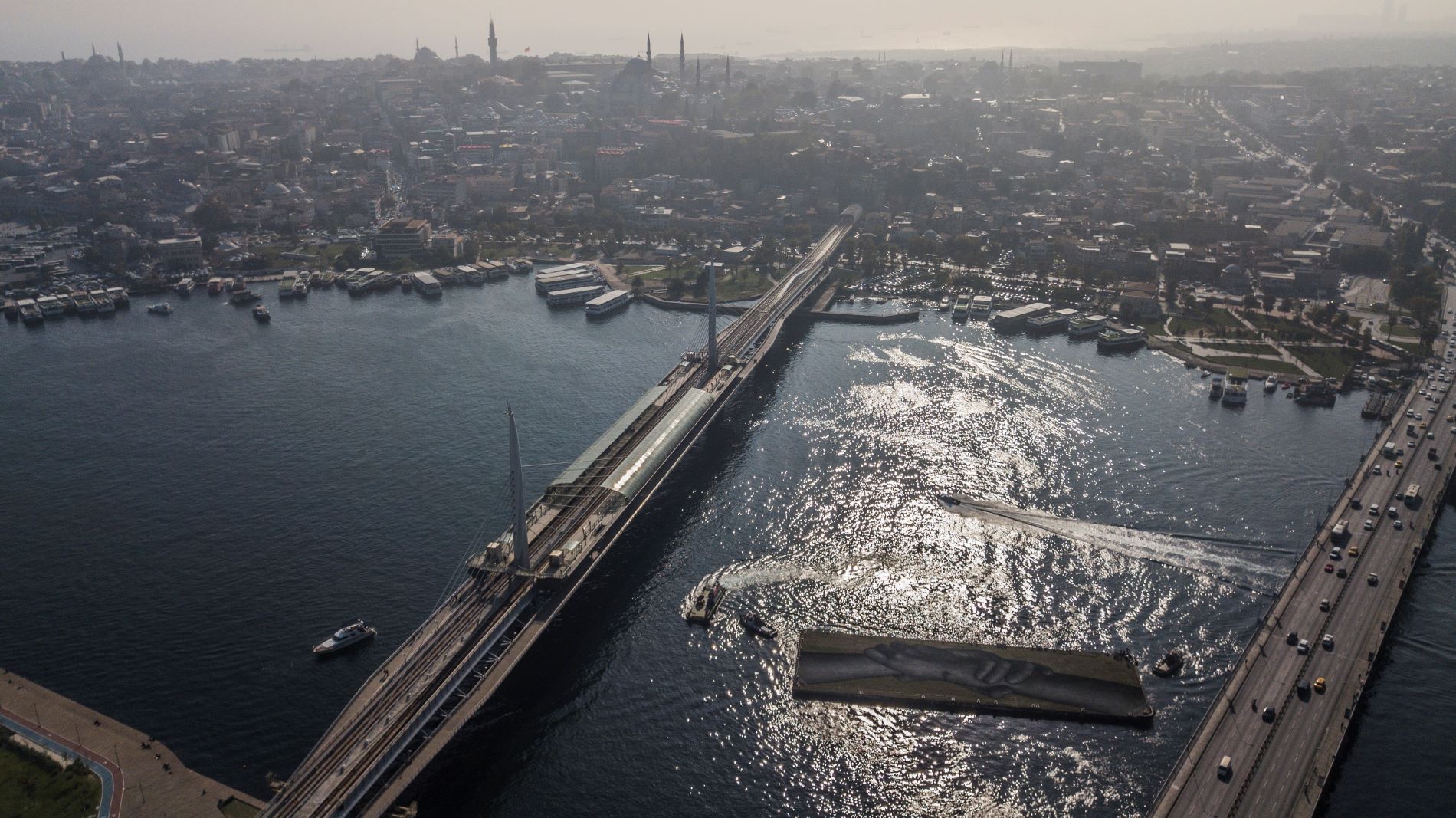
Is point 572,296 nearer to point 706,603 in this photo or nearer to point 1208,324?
point 1208,324

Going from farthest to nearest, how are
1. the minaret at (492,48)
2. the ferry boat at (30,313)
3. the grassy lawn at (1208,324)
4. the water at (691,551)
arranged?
the minaret at (492,48), the ferry boat at (30,313), the grassy lawn at (1208,324), the water at (691,551)

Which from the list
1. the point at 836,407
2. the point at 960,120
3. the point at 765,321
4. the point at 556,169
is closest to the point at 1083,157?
the point at 960,120

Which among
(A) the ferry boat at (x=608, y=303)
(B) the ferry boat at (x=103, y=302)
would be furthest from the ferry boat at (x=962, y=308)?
(B) the ferry boat at (x=103, y=302)

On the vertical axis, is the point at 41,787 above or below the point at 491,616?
below

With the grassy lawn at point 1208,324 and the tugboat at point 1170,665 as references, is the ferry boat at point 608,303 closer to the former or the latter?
the grassy lawn at point 1208,324

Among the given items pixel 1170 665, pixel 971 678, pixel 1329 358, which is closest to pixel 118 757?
pixel 971 678

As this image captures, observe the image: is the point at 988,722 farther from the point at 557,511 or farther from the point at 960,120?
the point at 960,120
